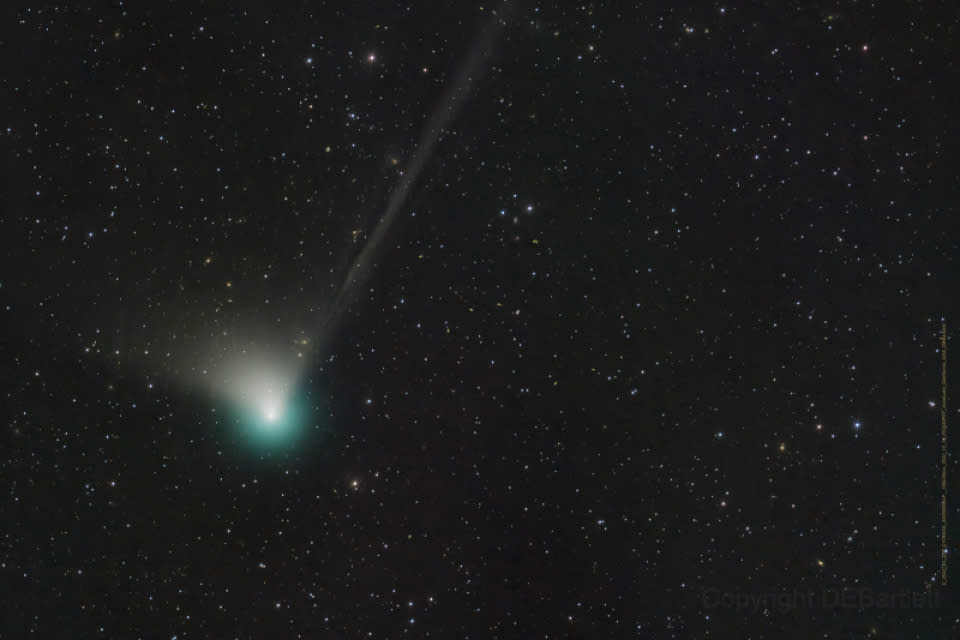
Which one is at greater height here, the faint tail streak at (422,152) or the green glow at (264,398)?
the faint tail streak at (422,152)

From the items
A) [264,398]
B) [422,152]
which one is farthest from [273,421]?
[422,152]

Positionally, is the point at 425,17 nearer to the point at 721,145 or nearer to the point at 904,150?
the point at 721,145

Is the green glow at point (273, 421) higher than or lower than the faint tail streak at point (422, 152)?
lower

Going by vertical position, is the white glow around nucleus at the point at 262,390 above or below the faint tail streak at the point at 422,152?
below

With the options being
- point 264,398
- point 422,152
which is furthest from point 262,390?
point 422,152

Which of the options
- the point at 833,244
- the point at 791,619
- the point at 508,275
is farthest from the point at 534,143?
the point at 791,619

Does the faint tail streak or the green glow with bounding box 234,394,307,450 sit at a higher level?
the faint tail streak

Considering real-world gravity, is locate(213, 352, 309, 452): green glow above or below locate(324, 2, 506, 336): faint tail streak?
below

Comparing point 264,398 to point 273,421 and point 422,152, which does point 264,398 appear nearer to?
point 273,421
